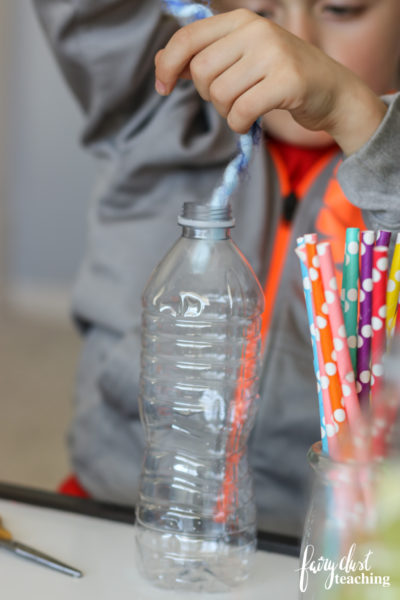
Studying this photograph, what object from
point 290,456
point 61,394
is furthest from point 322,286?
point 61,394

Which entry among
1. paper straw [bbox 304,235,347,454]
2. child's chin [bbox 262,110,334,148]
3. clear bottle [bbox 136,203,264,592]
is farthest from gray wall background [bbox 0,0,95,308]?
paper straw [bbox 304,235,347,454]

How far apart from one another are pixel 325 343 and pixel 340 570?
0.13 metres

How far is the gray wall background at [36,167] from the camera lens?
3.05 metres

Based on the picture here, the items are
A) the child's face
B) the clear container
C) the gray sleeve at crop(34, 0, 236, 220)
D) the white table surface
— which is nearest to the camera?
the clear container

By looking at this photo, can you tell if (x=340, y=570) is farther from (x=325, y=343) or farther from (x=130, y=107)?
(x=130, y=107)

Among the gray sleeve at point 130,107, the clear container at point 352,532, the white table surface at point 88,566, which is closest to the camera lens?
the clear container at point 352,532

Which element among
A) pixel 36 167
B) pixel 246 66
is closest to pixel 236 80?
pixel 246 66

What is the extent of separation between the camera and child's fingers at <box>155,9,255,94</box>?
20.5 inches

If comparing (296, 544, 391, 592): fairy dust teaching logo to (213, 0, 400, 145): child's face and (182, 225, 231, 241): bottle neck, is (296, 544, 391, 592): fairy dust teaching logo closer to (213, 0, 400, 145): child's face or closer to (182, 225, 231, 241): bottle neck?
(182, 225, 231, 241): bottle neck

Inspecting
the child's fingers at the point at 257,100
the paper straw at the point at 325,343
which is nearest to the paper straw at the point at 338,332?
the paper straw at the point at 325,343

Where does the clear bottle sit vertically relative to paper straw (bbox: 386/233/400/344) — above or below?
below

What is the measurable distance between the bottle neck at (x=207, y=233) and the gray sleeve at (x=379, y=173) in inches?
5.1

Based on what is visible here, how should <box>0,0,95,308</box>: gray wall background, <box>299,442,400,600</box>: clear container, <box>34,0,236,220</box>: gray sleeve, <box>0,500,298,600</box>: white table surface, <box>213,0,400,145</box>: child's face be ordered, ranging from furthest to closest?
<box>0,0,95,308</box>: gray wall background → <box>34,0,236,220</box>: gray sleeve → <box>213,0,400,145</box>: child's face → <box>0,500,298,600</box>: white table surface → <box>299,442,400,600</box>: clear container

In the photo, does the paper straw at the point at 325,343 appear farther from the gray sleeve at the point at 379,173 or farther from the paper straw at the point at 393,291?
the gray sleeve at the point at 379,173
